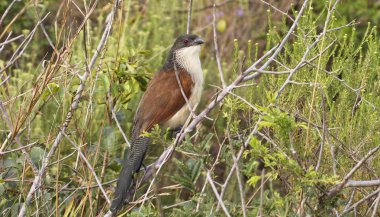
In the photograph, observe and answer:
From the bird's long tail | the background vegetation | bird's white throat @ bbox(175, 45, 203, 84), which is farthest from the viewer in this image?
bird's white throat @ bbox(175, 45, 203, 84)

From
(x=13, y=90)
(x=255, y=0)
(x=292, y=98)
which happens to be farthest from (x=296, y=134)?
(x=255, y=0)

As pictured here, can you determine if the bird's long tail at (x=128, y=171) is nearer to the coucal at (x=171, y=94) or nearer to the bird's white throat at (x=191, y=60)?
the coucal at (x=171, y=94)

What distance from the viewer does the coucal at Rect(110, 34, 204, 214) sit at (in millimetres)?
3916

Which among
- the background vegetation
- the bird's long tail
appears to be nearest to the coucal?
the bird's long tail

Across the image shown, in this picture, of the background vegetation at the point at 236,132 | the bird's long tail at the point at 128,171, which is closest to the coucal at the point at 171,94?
the bird's long tail at the point at 128,171

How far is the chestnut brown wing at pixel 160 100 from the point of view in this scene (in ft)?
13.0

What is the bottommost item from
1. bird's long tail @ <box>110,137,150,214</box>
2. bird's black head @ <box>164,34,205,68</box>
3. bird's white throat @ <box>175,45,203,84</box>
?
bird's long tail @ <box>110,137,150,214</box>

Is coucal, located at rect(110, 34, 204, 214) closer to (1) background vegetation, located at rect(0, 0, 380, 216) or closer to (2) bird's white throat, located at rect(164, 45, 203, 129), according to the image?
(2) bird's white throat, located at rect(164, 45, 203, 129)

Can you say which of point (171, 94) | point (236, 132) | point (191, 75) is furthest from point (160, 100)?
point (236, 132)

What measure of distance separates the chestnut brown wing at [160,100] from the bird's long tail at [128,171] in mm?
312

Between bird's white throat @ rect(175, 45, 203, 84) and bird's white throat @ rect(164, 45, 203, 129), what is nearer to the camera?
bird's white throat @ rect(164, 45, 203, 129)

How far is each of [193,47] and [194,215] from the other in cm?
190

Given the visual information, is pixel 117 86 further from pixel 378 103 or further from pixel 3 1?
pixel 3 1

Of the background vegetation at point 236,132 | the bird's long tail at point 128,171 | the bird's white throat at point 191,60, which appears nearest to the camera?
the background vegetation at point 236,132
